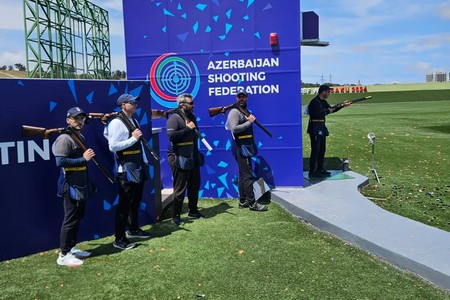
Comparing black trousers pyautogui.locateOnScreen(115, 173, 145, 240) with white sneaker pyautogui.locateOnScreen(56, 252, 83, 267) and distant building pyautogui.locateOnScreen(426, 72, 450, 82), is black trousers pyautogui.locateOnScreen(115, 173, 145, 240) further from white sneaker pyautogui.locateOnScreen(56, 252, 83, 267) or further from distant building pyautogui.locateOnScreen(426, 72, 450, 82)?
distant building pyautogui.locateOnScreen(426, 72, 450, 82)

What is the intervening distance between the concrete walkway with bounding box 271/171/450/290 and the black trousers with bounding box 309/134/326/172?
2.64 ft

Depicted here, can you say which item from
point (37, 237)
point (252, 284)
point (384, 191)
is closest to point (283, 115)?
point (384, 191)

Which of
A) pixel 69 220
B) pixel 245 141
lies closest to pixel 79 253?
pixel 69 220

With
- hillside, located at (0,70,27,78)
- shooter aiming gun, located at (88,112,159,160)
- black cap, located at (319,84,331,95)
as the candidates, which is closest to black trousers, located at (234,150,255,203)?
shooter aiming gun, located at (88,112,159,160)

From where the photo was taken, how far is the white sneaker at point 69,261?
185 inches

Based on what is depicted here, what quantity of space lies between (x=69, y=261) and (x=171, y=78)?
4323 mm

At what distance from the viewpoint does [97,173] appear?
5.63 m

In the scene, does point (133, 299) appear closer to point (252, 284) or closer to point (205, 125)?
point (252, 284)

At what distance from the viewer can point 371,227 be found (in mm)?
5410

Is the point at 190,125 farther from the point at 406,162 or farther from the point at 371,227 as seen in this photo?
the point at 406,162

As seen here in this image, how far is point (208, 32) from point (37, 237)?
15.4 ft

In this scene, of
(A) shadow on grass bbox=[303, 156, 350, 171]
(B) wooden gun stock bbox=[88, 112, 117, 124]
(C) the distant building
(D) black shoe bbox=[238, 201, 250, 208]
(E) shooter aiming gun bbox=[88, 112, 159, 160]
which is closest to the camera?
(E) shooter aiming gun bbox=[88, 112, 159, 160]

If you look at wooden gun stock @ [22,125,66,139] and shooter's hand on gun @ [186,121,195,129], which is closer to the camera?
wooden gun stock @ [22,125,66,139]

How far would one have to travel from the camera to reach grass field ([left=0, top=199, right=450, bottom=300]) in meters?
3.98
